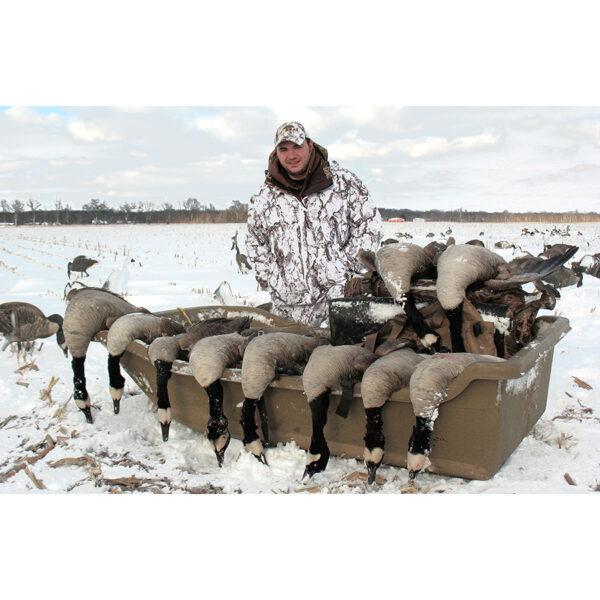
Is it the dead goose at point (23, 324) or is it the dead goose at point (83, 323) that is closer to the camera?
the dead goose at point (83, 323)

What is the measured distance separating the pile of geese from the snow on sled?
0.09m

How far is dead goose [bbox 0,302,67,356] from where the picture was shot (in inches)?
193

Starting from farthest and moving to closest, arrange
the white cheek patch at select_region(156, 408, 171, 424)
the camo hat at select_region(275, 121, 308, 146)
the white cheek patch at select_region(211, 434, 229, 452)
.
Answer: the camo hat at select_region(275, 121, 308, 146) → the white cheek patch at select_region(156, 408, 171, 424) → the white cheek patch at select_region(211, 434, 229, 452)

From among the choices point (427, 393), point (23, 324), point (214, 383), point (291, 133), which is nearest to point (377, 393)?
point (427, 393)

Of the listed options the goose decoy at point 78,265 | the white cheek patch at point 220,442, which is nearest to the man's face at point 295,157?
the white cheek patch at point 220,442

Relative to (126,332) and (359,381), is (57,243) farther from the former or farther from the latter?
(359,381)

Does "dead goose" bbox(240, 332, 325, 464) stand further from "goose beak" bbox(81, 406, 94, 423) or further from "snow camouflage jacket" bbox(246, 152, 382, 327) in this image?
"snow camouflage jacket" bbox(246, 152, 382, 327)

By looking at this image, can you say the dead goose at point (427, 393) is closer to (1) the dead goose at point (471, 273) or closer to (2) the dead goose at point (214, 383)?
(1) the dead goose at point (471, 273)

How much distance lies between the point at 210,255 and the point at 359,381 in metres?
12.7

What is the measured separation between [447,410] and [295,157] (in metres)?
2.39

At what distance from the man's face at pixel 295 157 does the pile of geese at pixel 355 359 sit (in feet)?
3.99

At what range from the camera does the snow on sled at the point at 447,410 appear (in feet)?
8.66

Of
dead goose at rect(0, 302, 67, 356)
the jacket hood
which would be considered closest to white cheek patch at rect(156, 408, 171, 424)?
dead goose at rect(0, 302, 67, 356)

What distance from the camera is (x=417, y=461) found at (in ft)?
8.66
